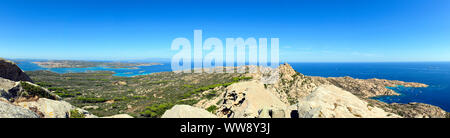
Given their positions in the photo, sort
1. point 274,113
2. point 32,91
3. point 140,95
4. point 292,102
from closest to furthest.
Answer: point 274,113
point 32,91
point 292,102
point 140,95

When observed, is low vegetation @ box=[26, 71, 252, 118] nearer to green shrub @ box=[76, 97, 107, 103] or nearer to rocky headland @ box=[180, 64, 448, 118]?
green shrub @ box=[76, 97, 107, 103]

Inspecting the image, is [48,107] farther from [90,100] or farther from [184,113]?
[90,100]

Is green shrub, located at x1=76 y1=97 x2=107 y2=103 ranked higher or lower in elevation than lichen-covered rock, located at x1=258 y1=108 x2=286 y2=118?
lower

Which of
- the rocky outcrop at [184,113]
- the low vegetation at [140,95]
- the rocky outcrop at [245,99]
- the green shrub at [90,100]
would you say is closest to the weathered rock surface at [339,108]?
the rocky outcrop at [184,113]

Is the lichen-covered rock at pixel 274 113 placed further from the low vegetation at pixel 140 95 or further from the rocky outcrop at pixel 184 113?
→ the low vegetation at pixel 140 95

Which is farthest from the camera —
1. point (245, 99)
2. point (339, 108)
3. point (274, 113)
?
point (245, 99)

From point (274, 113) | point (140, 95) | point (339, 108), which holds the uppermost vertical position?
point (339, 108)

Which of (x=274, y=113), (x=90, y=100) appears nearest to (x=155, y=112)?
(x=274, y=113)

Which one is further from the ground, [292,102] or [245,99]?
[245,99]

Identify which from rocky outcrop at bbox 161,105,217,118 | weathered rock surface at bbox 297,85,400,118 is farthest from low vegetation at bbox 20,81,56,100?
weathered rock surface at bbox 297,85,400,118
